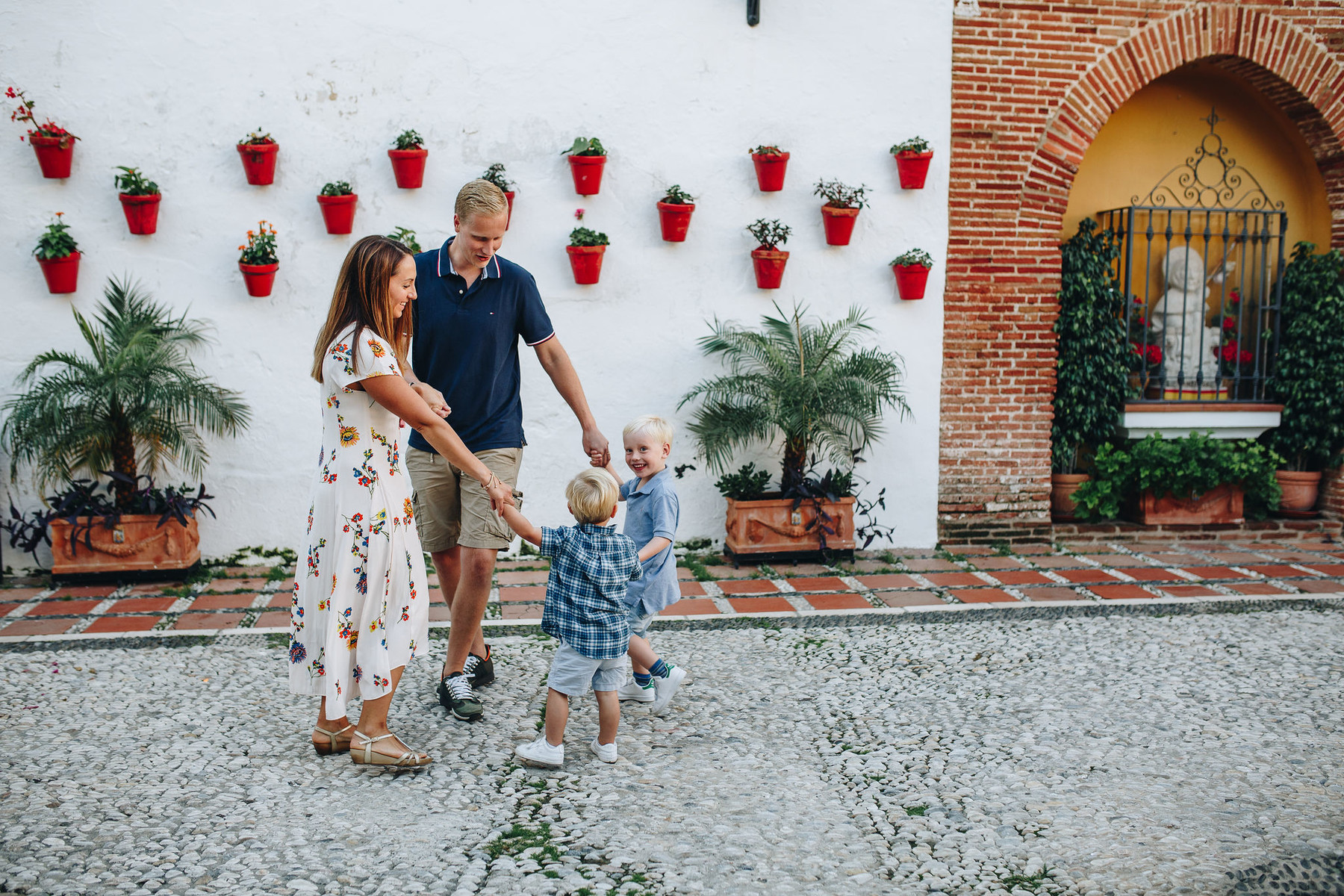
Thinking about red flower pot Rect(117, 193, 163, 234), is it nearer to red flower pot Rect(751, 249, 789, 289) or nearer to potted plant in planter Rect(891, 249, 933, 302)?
red flower pot Rect(751, 249, 789, 289)

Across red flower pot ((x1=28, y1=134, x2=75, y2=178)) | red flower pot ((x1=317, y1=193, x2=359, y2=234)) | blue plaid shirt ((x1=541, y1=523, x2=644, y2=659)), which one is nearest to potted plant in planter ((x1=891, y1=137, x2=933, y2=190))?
red flower pot ((x1=317, y1=193, x2=359, y2=234))

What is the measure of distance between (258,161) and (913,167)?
382cm

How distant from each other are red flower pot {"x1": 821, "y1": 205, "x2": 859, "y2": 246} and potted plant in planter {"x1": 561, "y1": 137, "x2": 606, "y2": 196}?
4.57 feet

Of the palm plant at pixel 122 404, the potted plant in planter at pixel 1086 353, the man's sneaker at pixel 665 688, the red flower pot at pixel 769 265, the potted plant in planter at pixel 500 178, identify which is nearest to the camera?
the man's sneaker at pixel 665 688

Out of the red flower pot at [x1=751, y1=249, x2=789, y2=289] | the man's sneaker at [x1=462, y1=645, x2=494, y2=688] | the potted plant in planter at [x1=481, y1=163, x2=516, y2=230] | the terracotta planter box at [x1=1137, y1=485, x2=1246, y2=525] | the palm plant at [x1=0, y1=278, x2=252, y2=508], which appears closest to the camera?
the man's sneaker at [x1=462, y1=645, x2=494, y2=688]

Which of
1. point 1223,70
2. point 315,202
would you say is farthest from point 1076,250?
point 315,202

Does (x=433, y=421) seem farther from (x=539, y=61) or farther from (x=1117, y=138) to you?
(x=1117, y=138)

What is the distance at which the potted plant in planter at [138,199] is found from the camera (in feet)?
18.4

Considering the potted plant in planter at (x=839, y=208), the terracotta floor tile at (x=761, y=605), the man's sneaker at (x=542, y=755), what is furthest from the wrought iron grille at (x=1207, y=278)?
the man's sneaker at (x=542, y=755)

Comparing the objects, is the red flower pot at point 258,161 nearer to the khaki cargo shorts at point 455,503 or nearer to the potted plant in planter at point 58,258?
the potted plant in planter at point 58,258

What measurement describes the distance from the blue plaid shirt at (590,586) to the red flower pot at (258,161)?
11.8 ft

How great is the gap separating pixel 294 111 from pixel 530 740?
4090mm

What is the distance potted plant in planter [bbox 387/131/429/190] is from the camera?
577cm

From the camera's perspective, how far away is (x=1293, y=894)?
2549 mm
